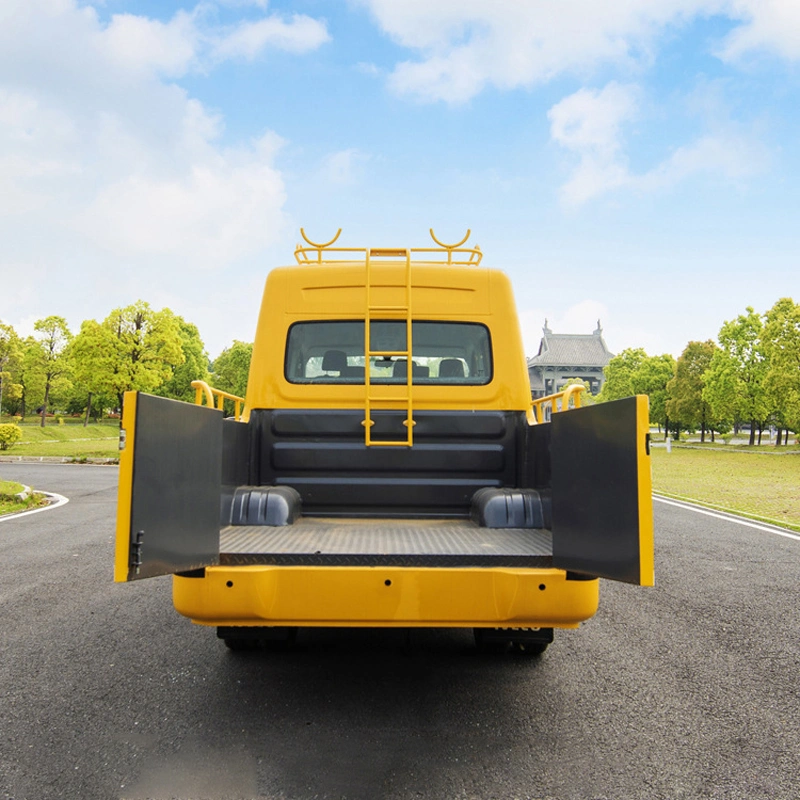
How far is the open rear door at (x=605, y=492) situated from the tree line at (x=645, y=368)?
28.2 metres

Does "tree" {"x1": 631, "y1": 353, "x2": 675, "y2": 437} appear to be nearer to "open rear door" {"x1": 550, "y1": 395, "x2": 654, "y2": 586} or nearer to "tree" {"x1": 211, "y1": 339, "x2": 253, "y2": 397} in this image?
"tree" {"x1": 211, "y1": 339, "x2": 253, "y2": 397}

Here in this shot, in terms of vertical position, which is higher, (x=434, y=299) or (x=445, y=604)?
(x=434, y=299)

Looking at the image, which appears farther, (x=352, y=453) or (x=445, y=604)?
(x=352, y=453)

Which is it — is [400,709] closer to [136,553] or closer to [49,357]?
[136,553]

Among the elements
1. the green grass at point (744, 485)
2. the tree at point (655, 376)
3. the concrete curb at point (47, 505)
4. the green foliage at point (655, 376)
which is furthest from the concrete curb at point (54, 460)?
the green foliage at point (655, 376)

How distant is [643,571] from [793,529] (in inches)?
307

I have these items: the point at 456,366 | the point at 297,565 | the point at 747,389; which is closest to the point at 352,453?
the point at 456,366

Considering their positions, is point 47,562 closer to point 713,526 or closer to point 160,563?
point 160,563

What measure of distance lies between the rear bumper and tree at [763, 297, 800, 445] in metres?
28.2

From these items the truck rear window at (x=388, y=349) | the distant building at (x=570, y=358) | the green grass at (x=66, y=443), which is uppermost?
the distant building at (x=570, y=358)

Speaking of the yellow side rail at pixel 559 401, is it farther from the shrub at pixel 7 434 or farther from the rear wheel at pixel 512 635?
the shrub at pixel 7 434

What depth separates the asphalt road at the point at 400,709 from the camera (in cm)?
237

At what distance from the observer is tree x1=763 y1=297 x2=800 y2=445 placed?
2636cm

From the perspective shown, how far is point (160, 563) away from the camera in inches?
90.7
